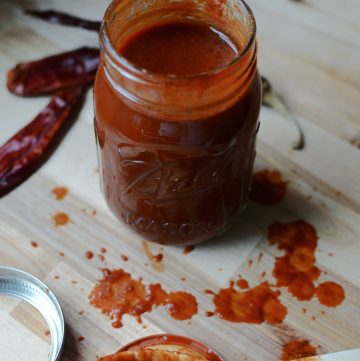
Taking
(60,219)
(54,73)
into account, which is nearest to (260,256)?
(60,219)

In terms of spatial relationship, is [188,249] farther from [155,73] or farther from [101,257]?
[155,73]

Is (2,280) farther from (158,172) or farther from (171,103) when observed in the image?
(171,103)

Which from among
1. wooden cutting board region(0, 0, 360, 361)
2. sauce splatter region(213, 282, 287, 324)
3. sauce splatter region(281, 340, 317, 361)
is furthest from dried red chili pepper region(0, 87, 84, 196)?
sauce splatter region(281, 340, 317, 361)

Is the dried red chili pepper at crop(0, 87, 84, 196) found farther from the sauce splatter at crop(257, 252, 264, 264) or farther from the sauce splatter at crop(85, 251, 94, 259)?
the sauce splatter at crop(257, 252, 264, 264)

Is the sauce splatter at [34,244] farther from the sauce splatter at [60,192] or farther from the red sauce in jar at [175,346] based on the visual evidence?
the red sauce in jar at [175,346]

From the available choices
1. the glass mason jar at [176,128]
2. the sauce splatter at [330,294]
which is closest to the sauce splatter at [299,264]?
the sauce splatter at [330,294]

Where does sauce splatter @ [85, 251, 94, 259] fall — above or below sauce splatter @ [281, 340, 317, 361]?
→ above
